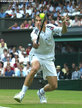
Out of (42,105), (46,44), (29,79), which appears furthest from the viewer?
(46,44)

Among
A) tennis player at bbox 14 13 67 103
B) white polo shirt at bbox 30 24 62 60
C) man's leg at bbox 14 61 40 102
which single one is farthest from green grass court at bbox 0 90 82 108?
white polo shirt at bbox 30 24 62 60

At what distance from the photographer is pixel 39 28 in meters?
9.74

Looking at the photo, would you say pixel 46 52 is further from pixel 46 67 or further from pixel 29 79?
pixel 29 79

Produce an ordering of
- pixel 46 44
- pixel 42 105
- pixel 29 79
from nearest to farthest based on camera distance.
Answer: pixel 42 105, pixel 29 79, pixel 46 44

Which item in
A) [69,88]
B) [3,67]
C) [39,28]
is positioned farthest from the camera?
[3,67]

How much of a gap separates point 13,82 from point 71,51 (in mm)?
3823

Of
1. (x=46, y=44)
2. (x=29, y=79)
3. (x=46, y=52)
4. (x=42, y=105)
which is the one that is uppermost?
(x=46, y=44)

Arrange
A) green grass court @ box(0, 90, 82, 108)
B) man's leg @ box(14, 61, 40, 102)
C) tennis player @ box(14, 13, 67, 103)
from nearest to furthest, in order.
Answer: green grass court @ box(0, 90, 82, 108), man's leg @ box(14, 61, 40, 102), tennis player @ box(14, 13, 67, 103)

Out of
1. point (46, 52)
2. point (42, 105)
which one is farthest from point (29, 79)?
point (46, 52)

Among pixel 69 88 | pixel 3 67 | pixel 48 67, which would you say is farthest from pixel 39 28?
pixel 3 67

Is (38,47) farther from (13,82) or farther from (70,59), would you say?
(70,59)

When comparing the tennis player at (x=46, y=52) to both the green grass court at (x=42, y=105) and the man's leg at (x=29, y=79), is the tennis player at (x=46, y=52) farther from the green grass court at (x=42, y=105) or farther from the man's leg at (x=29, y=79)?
the green grass court at (x=42, y=105)

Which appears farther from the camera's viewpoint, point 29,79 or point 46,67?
point 46,67

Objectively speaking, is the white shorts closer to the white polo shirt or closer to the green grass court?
the white polo shirt
